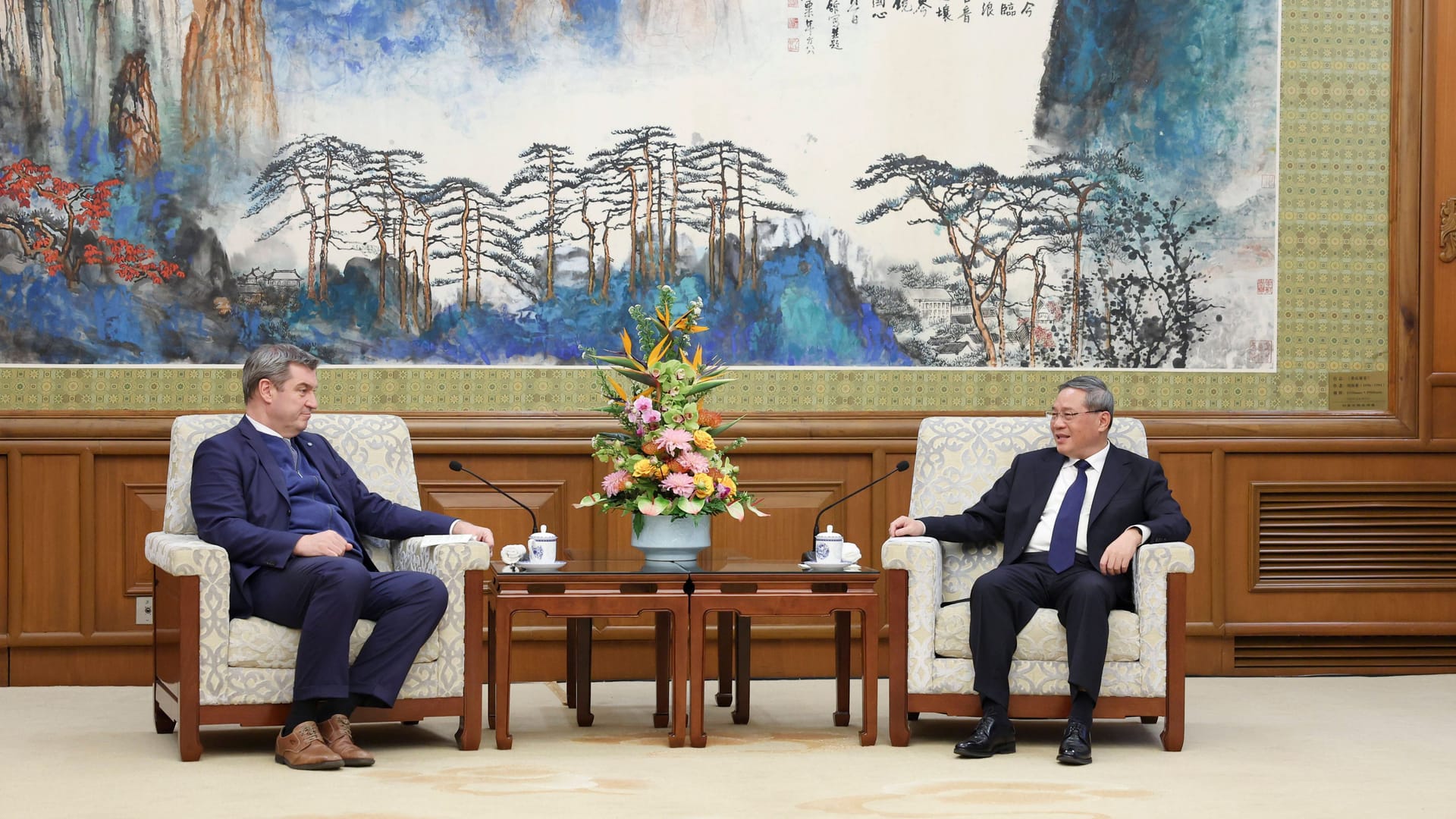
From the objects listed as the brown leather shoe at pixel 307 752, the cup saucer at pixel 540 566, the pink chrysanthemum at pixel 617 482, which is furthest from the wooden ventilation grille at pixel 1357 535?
the brown leather shoe at pixel 307 752

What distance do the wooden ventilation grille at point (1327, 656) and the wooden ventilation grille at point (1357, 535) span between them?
0.71 feet

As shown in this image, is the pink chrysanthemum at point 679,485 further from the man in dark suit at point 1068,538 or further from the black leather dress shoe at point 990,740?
the black leather dress shoe at point 990,740

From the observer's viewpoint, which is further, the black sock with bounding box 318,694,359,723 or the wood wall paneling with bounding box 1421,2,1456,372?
the wood wall paneling with bounding box 1421,2,1456,372

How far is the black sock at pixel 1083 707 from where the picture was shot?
161 inches

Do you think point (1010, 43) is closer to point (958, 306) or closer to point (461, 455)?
point (958, 306)

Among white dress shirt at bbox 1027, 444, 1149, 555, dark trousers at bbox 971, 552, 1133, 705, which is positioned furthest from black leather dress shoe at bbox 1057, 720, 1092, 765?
white dress shirt at bbox 1027, 444, 1149, 555

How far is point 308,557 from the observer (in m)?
4.08

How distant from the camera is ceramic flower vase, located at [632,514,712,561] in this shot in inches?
173

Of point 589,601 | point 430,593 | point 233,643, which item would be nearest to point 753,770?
point 589,601

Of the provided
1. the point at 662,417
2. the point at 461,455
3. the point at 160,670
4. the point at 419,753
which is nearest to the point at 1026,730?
the point at 662,417

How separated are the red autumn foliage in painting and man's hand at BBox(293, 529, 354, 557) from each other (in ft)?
5.76

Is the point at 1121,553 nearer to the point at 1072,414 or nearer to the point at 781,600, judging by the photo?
the point at 1072,414

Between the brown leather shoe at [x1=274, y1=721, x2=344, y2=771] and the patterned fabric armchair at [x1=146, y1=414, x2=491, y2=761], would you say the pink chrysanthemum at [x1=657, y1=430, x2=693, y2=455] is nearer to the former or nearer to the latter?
the patterned fabric armchair at [x1=146, y1=414, x2=491, y2=761]

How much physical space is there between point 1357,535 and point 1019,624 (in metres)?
2.12
